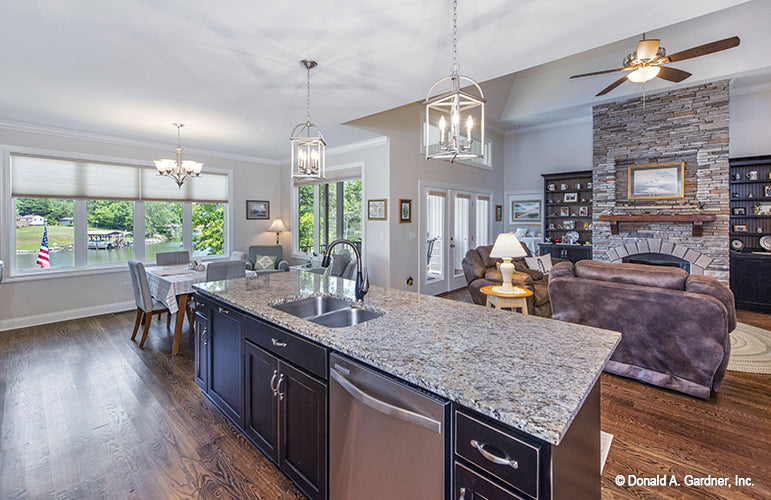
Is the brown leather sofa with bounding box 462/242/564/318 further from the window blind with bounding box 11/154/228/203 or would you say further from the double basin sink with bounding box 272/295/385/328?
the window blind with bounding box 11/154/228/203

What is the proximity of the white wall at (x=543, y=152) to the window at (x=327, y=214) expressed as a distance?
4.20 meters

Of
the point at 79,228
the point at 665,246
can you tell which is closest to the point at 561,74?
the point at 665,246

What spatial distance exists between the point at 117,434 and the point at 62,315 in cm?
375

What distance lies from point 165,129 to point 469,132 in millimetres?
4639

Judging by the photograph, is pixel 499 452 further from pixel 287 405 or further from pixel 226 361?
pixel 226 361

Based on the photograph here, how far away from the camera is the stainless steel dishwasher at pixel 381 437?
3.55 feet

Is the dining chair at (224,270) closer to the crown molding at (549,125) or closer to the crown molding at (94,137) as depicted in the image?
the crown molding at (94,137)

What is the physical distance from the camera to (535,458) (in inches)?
34.0

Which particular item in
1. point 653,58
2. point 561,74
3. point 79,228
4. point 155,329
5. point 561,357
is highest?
point 561,74

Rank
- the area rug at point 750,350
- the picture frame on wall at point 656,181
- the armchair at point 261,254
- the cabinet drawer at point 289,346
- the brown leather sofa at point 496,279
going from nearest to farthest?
the cabinet drawer at point 289,346
the area rug at point 750,350
the brown leather sofa at point 496,279
the picture frame on wall at point 656,181
the armchair at point 261,254

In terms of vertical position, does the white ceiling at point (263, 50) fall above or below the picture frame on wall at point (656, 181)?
above

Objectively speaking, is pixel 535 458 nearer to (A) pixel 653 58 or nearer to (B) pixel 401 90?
(B) pixel 401 90

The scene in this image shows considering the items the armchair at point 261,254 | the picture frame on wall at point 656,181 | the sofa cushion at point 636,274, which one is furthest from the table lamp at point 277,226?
the picture frame on wall at point 656,181

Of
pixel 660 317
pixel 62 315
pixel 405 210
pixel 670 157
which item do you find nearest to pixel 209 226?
pixel 62 315
